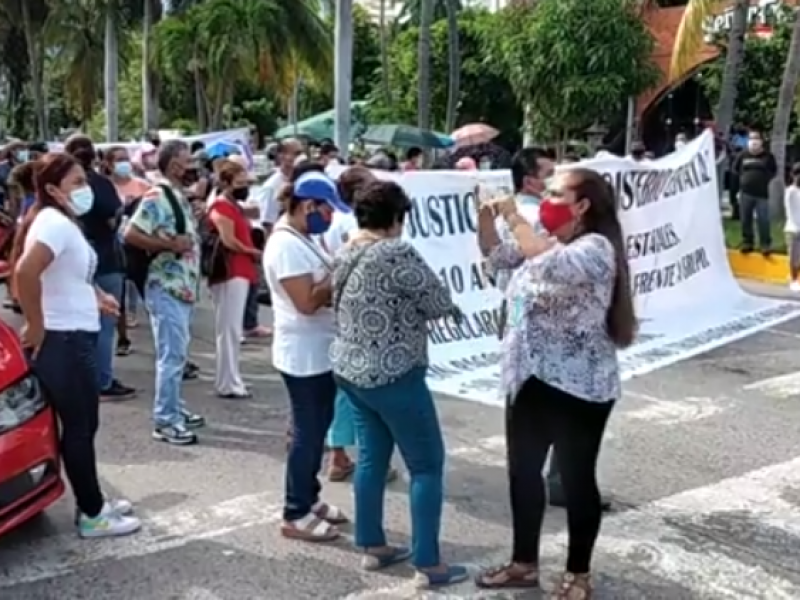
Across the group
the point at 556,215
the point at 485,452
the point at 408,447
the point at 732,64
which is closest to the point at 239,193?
the point at 485,452

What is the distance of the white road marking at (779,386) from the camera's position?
827 centimetres

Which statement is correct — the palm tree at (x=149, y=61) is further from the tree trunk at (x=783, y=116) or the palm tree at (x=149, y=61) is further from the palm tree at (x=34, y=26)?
the tree trunk at (x=783, y=116)

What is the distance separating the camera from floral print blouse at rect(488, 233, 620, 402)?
425 cm

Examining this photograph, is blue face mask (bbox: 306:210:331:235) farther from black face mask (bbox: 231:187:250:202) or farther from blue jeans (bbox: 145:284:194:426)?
black face mask (bbox: 231:187:250:202)

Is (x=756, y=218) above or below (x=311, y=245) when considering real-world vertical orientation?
below

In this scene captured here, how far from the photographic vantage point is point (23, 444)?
4840 mm

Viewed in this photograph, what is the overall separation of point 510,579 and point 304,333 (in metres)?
1.35

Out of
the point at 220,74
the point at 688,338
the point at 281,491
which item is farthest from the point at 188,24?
the point at 281,491

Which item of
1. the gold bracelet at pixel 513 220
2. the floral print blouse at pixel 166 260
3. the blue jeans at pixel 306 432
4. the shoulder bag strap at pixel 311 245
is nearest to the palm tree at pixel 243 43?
the floral print blouse at pixel 166 260

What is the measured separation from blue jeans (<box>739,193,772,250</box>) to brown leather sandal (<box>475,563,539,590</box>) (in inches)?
470

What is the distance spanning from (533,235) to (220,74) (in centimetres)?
2547

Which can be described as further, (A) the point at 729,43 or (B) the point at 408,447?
(A) the point at 729,43

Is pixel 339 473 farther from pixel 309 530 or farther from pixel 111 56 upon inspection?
pixel 111 56

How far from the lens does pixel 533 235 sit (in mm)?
4367
